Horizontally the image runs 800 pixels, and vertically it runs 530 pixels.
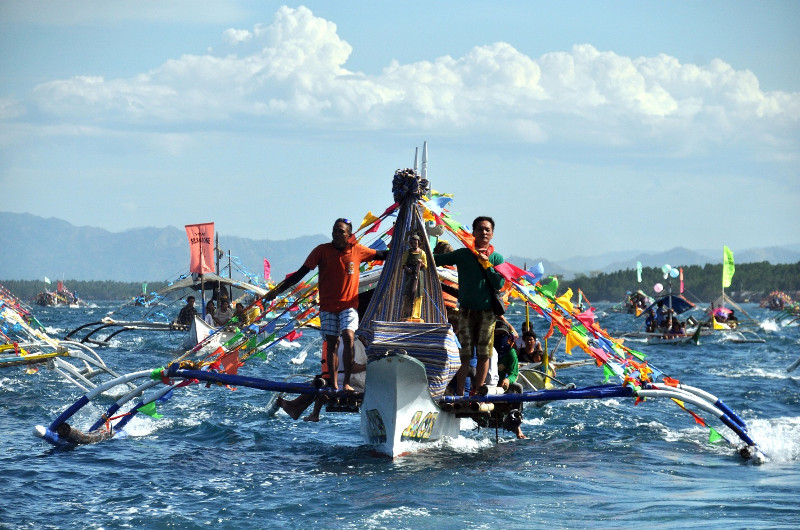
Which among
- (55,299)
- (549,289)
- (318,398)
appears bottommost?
(55,299)

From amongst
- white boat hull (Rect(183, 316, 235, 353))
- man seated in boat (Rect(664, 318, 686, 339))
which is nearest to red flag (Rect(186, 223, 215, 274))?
white boat hull (Rect(183, 316, 235, 353))

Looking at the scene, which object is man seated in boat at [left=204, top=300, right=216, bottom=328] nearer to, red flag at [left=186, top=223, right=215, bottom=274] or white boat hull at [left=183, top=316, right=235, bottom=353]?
white boat hull at [left=183, top=316, right=235, bottom=353]

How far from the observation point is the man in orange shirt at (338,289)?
14.6 m

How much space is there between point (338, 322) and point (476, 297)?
2.07 metres

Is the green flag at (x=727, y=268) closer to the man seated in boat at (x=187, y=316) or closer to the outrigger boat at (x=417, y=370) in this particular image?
the man seated in boat at (x=187, y=316)

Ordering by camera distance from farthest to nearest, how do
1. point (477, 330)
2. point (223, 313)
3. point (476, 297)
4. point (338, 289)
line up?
point (223, 313) < point (338, 289) < point (477, 330) < point (476, 297)

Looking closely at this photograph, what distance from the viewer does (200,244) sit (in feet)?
123

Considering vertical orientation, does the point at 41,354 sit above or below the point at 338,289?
below

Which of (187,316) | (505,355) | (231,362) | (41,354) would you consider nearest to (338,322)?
(231,362)

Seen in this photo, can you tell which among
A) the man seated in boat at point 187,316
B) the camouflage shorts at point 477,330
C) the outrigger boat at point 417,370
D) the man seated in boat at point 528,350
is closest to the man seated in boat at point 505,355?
the outrigger boat at point 417,370

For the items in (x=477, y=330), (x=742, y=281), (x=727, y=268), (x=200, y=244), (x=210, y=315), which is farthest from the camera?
(x=742, y=281)

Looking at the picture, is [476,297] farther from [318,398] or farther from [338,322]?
[318,398]

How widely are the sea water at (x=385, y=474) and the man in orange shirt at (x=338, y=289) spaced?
1602mm

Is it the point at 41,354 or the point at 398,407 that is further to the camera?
the point at 41,354
